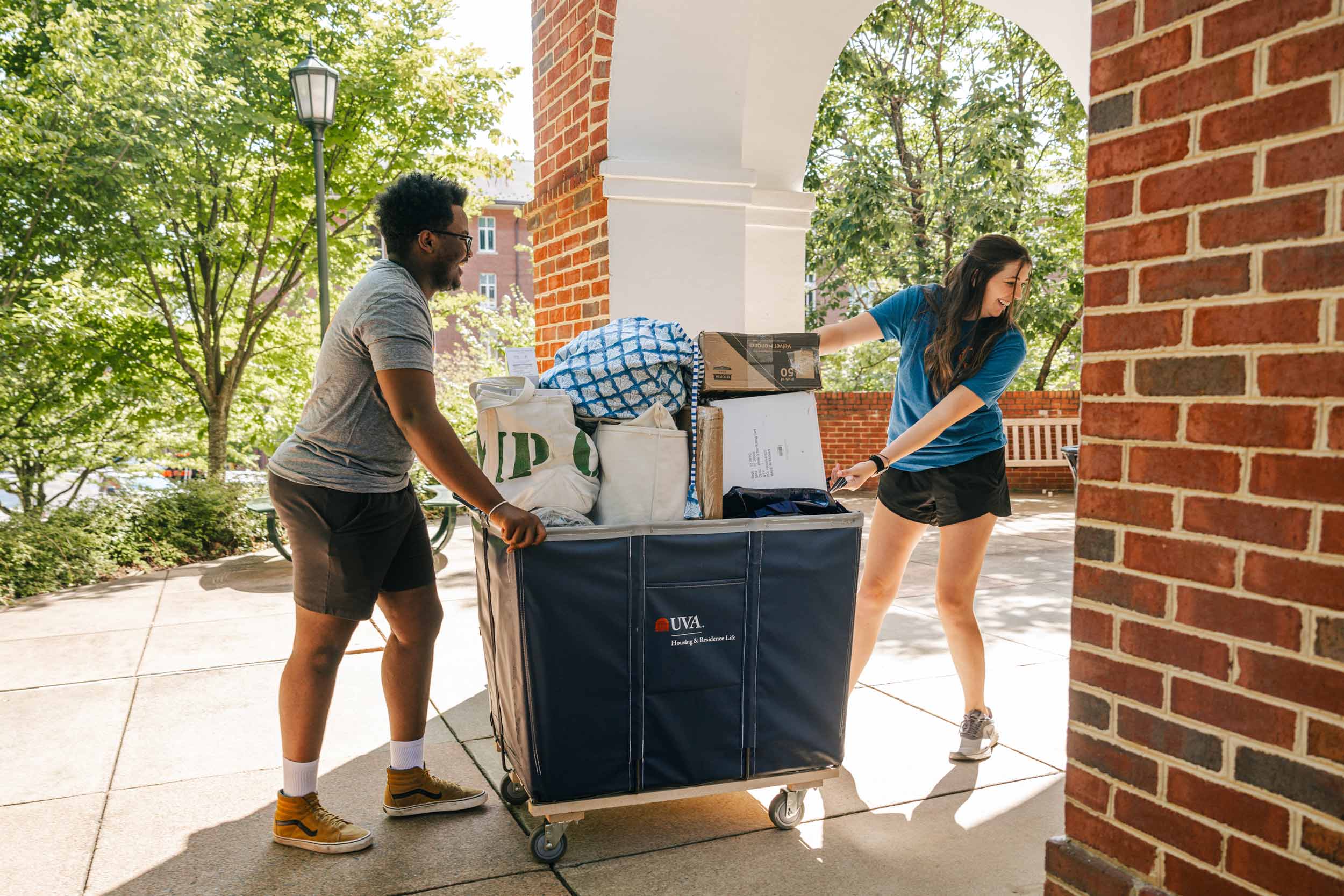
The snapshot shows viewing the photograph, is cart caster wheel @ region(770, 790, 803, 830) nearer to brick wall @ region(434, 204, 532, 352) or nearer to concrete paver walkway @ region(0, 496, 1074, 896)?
concrete paver walkway @ region(0, 496, 1074, 896)

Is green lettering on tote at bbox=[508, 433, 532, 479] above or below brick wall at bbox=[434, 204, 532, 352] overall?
below

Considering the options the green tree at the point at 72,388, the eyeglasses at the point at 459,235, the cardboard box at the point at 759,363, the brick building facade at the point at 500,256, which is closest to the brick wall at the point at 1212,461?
the cardboard box at the point at 759,363

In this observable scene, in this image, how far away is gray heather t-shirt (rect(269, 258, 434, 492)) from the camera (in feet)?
8.64

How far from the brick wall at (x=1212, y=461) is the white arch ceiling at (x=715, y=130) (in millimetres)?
2555

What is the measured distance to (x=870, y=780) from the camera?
3328mm

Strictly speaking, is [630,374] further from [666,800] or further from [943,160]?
[943,160]

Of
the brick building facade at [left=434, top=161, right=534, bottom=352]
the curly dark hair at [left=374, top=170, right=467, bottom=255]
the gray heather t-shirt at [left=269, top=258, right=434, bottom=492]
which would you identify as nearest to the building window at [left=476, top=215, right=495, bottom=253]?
the brick building facade at [left=434, top=161, right=534, bottom=352]

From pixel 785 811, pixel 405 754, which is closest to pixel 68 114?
pixel 405 754

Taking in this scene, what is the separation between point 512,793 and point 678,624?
3.17ft

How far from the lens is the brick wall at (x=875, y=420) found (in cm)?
1324

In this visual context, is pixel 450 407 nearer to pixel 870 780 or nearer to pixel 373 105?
pixel 373 105

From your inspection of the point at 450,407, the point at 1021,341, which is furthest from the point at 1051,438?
the point at 1021,341

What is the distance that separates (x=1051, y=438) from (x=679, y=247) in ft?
33.6

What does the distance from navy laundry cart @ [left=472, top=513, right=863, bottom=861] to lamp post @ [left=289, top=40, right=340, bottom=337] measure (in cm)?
666
